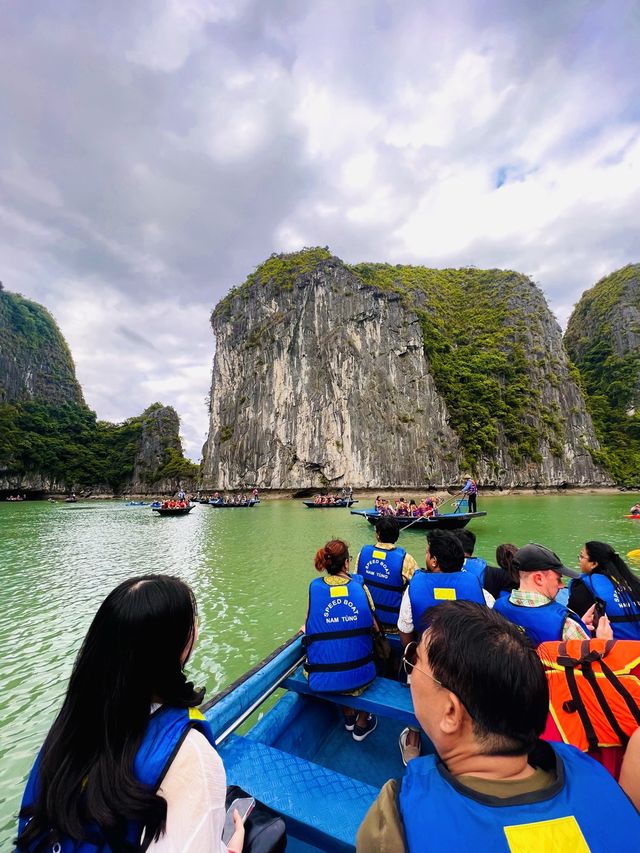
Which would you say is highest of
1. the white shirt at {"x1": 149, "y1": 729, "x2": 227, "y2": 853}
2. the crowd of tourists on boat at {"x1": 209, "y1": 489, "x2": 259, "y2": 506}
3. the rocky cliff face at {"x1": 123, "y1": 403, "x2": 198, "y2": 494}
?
the rocky cliff face at {"x1": 123, "y1": 403, "x2": 198, "y2": 494}

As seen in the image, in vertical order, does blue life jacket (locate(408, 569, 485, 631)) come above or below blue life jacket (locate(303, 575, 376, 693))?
above

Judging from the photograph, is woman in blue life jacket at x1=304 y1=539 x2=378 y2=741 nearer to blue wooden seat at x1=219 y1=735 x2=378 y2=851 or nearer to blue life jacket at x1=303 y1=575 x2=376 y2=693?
blue life jacket at x1=303 y1=575 x2=376 y2=693

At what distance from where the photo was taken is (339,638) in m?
2.83

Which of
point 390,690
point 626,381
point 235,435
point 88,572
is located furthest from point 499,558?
→ point 626,381

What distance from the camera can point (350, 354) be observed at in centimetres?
4709

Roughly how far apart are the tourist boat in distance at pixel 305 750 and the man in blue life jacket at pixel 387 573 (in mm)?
802

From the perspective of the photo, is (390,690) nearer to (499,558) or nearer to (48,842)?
(499,558)

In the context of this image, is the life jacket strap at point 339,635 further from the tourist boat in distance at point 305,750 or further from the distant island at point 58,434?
the distant island at point 58,434

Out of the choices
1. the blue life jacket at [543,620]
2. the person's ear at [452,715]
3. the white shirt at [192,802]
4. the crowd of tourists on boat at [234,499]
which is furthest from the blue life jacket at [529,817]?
the crowd of tourists on boat at [234,499]

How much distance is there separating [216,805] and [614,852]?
89cm

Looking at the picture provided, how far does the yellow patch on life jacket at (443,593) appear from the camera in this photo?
8.93ft

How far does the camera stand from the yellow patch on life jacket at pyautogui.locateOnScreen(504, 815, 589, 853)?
73 centimetres

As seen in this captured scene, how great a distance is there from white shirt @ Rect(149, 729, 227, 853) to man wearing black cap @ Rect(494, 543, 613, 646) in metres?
1.97

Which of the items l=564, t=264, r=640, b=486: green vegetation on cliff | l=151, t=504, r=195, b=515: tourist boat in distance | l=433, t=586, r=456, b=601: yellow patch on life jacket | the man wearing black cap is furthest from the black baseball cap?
l=564, t=264, r=640, b=486: green vegetation on cliff
